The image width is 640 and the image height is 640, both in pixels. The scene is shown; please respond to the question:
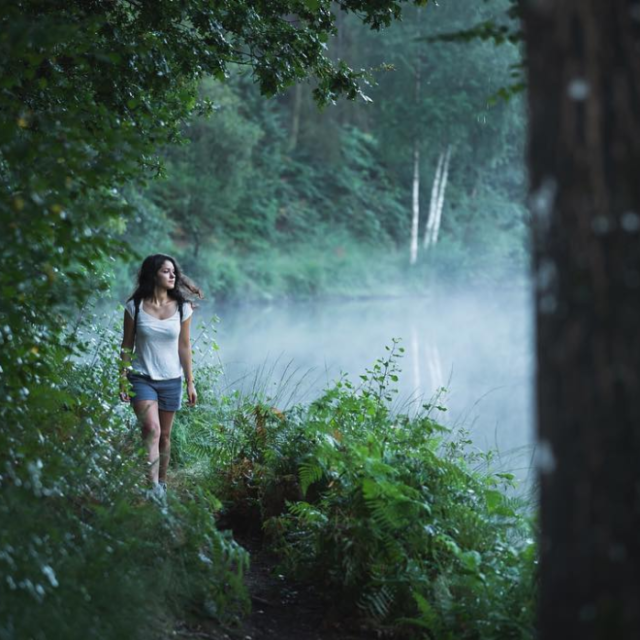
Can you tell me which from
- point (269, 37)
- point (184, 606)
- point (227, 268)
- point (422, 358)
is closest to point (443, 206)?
point (227, 268)

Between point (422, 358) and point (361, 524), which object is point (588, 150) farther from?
point (422, 358)

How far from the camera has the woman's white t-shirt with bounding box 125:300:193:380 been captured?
6945 mm

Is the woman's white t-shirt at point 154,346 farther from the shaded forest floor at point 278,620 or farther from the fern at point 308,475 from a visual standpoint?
the shaded forest floor at point 278,620

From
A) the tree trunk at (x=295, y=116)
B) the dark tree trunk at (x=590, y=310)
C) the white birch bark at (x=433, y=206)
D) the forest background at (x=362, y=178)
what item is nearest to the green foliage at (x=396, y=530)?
the dark tree trunk at (x=590, y=310)

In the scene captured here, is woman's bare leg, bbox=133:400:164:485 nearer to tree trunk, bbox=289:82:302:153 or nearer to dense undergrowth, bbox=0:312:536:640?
dense undergrowth, bbox=0:312:536:640

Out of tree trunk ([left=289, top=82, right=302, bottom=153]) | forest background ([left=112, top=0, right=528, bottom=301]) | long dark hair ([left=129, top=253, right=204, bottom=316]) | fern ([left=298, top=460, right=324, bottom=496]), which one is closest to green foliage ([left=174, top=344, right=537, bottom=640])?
fern ([left=298, top=460, right=324, bottom=496])

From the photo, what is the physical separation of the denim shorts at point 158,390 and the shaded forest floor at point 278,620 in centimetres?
179

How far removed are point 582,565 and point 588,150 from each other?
3.51ft

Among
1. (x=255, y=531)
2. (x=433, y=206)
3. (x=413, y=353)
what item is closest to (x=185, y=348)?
(x=255, y=531)

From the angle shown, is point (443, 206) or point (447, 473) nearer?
point (447, 473)

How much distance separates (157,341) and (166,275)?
0.56 metres

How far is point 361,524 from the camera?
5027 mm

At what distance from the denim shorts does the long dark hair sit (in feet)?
2.08

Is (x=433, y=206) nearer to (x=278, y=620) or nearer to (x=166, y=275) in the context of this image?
(x=166, y=275)
